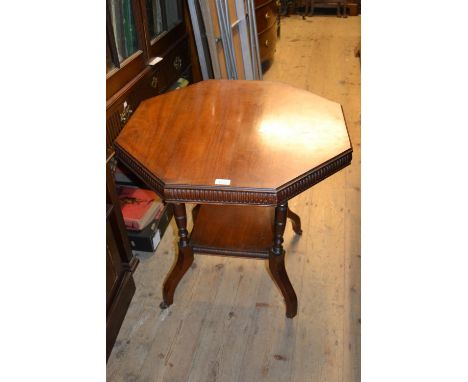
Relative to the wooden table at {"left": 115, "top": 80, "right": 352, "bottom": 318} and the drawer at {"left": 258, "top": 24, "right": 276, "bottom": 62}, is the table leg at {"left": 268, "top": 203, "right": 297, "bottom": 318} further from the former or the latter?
the drawer at {"left": 258, "top": 24, "right": 276, "bottom": 62}

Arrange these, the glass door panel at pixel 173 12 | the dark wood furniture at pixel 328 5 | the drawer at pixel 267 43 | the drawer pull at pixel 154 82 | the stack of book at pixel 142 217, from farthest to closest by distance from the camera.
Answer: the dark wood furniture at pixel 328 5
the drawer at pixel 267 43
the glass door panel at pixel 173 12
the stack of book at pixel 142 217
the drawer pull at pixel 154 82

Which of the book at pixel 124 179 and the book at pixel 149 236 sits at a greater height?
the book at pixel 124 179

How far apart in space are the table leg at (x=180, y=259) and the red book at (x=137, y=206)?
377 mm

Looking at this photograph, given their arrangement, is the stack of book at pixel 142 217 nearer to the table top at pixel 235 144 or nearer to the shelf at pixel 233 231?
the shelf at pixel 233 231

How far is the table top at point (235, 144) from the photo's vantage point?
123 centimetres

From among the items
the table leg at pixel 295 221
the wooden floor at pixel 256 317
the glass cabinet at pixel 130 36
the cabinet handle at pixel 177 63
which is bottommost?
the wooden floor at pixel 256 317

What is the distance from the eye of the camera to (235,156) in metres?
1.33

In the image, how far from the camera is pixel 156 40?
1.96 meters

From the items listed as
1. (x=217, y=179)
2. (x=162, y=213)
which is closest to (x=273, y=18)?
(x=162, y=213)

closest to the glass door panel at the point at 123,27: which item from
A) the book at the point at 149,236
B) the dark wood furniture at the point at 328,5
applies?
the book at the point at 149,236

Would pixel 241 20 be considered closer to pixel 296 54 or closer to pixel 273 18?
pixel 273 18

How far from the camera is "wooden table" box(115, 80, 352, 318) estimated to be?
1.24m

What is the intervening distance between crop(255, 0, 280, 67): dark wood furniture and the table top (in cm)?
229

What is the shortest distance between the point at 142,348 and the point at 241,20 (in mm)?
2211
